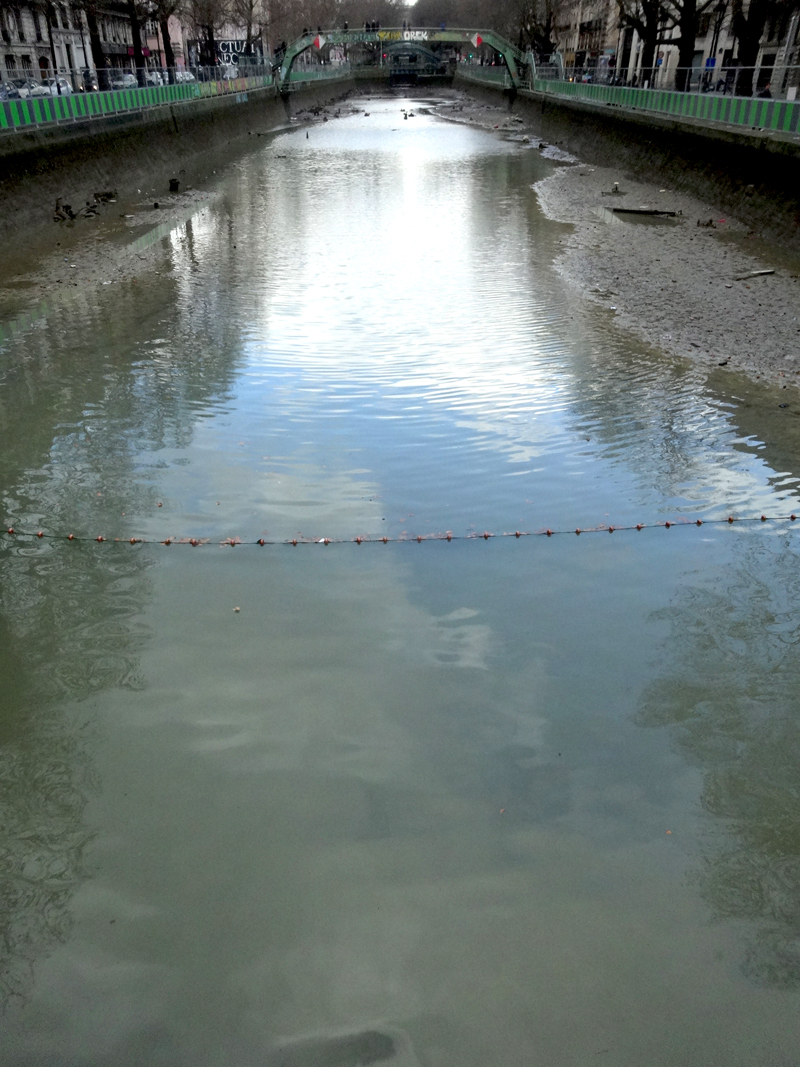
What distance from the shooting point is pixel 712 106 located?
907 inches

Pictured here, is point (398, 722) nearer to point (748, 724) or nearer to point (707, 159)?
point (748, 724)

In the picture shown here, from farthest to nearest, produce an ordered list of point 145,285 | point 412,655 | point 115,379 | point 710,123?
point 710,123 < point 145,285 < point 115,379 < point 412,655

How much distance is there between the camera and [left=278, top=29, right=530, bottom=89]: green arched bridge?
6188cm

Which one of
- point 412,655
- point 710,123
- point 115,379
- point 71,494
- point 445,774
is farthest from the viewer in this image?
point 710,123

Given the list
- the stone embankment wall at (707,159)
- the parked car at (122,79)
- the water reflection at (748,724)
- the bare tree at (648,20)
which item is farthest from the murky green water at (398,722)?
the bare tree at (648,20)

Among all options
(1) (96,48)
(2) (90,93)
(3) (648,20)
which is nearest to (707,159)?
Result: (2) (90,93)

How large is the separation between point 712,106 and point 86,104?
58.4 feet

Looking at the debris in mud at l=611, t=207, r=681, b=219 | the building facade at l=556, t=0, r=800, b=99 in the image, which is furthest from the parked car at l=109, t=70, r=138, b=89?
the debris in mud at l=611, t=207, r=681, b=219

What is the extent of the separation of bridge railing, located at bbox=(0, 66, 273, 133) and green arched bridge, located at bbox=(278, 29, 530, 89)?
1944cm

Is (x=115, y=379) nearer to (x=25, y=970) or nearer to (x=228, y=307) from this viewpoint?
(x=228, y=307)

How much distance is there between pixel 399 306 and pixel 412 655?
8.81 meters

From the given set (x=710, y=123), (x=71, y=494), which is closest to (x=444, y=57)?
(x=710, y=123)

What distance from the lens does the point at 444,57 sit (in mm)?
108000

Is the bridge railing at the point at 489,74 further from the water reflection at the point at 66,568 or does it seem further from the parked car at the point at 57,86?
the water reflection at the point at 66,568
